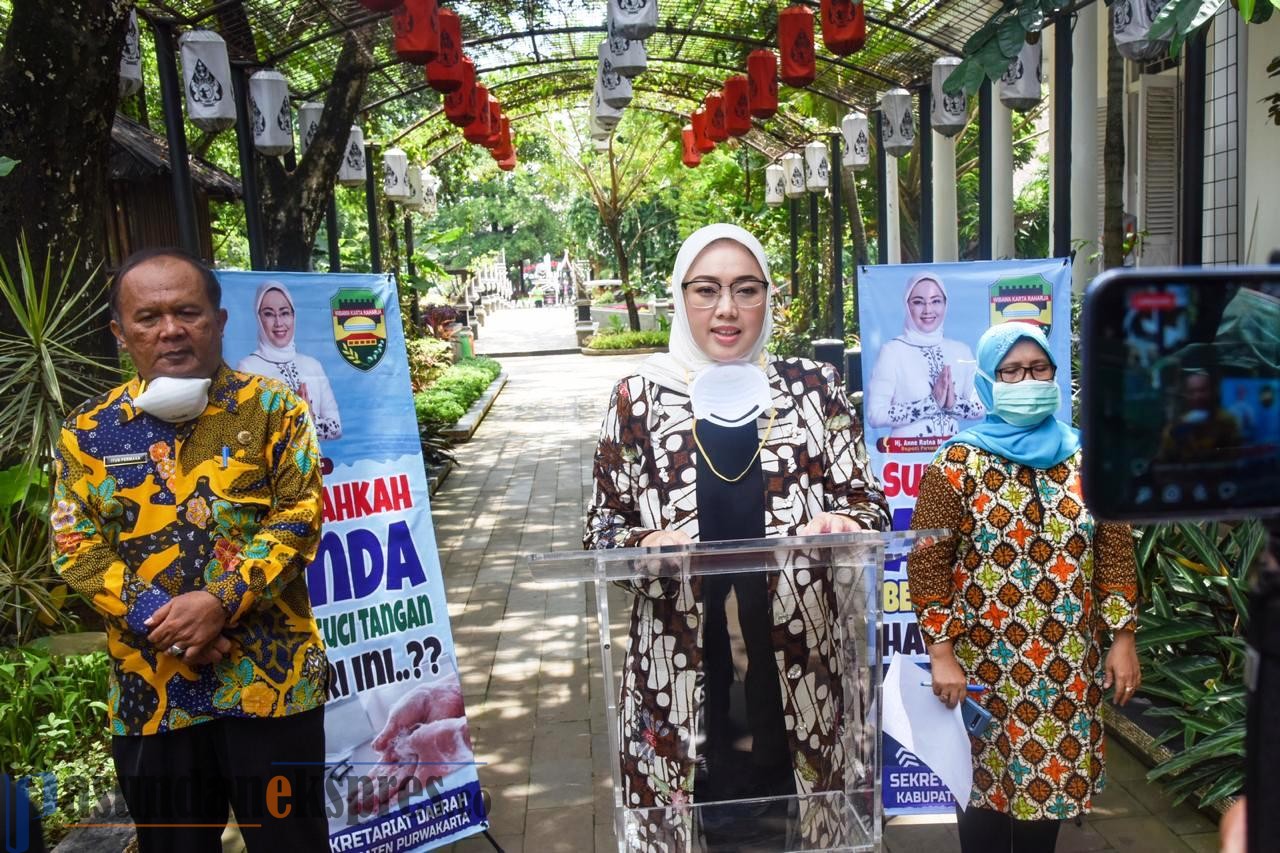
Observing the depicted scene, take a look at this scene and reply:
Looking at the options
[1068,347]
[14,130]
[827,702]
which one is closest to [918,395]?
[1068,347]

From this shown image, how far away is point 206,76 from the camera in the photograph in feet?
20.6

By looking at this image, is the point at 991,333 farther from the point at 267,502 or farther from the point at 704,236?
the point at 267,502

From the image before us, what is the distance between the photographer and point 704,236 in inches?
89.3

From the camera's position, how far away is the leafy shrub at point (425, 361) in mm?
11328

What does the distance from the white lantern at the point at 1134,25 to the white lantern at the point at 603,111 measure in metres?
4.85

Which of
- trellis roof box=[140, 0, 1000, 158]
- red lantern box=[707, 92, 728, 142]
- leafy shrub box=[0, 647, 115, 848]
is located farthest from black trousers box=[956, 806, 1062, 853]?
red lantern box=[707, 92, 728, 142]

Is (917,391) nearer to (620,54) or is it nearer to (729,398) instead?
(729,398)

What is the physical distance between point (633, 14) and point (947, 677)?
535 cm

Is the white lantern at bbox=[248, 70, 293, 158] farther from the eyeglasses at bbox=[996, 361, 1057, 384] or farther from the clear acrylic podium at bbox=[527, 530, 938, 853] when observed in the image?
the eyeglasses at bbox=[996, 361, 1057, 384]

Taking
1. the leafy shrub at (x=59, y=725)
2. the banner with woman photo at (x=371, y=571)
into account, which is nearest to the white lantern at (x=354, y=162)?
the leafy shrub at (x=59, y=725)

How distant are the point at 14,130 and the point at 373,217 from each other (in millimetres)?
8240

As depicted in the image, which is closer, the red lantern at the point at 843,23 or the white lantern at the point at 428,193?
the red lantern at the point at 843,23

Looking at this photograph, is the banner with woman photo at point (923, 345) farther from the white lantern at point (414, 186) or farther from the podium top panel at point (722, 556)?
the white lantern at point (414, 186)

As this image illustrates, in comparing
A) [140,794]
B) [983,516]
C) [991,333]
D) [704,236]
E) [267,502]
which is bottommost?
[140,794]
